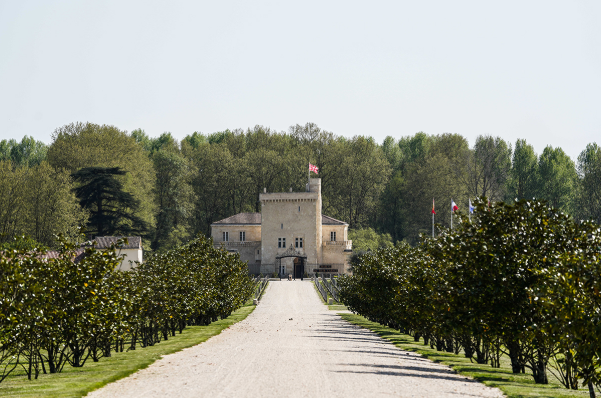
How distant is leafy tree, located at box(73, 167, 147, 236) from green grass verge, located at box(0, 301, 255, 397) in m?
50.9

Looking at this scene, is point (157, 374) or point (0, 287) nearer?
point (0, 287)

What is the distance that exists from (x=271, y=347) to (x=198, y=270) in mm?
11512

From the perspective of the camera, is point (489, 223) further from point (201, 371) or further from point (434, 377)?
point (201, 371)

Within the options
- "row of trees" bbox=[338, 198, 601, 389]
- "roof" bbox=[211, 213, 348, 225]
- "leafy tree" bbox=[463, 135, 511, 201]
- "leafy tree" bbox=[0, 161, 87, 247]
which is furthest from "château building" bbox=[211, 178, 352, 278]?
"row of trees" bbox=[338, 198, 601, 389]

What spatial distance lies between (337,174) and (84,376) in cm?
8579

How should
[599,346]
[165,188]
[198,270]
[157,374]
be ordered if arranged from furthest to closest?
[165,188] → [198,270] → [157,374] → [599,346]

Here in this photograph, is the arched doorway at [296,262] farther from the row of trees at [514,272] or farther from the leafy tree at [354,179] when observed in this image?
the row of trees at [514,272]

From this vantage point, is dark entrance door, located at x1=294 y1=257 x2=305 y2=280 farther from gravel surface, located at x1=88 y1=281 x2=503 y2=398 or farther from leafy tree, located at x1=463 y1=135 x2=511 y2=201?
gravel surface, located at x1=88 y1=281 x2=503 y2=398

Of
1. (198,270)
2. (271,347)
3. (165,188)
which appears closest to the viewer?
(271,347)

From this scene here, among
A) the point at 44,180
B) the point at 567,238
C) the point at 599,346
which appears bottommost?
the point at 599,346

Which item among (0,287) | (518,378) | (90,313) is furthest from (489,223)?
(0,287)

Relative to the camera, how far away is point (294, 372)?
16.1 metres

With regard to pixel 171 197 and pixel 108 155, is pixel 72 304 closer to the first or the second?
pixel 108 155

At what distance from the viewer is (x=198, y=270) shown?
33.1 meters
